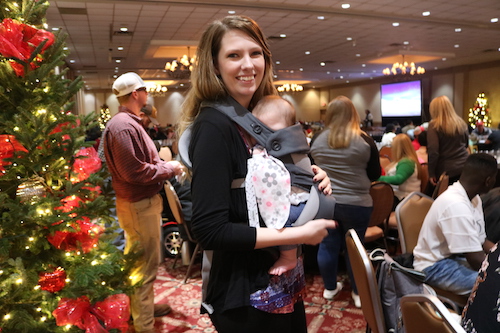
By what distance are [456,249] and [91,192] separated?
185 centimetres

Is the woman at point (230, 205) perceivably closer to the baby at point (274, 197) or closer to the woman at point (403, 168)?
the baby at point (274, 197)

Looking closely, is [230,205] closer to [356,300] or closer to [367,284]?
[367,284]

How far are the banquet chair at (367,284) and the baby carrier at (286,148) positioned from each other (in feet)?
2.14

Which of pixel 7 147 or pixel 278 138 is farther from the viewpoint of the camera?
pixel 7 147

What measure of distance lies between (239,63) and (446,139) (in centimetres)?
405

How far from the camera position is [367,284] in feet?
6.00

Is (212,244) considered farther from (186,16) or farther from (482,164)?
(186,16)

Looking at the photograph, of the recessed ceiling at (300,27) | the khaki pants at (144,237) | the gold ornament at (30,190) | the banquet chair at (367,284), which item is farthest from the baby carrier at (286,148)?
the recessed ceiling at (300,27)

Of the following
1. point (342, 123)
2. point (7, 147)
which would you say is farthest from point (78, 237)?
point (342, 123)

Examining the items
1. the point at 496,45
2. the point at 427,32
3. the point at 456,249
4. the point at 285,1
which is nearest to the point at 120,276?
the point at 456,249

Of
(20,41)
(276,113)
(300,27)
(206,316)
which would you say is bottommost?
(206,316)

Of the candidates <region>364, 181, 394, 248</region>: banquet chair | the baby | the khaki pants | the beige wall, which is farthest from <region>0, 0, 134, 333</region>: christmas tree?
the beige wall

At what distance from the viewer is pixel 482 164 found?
89.5 inches

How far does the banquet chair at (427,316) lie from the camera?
3.96ft
